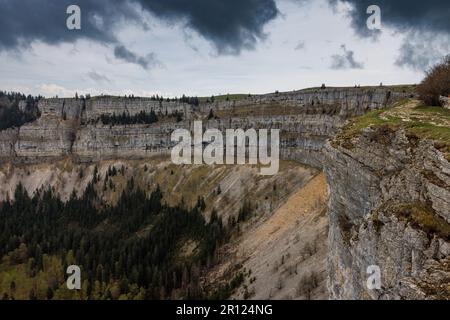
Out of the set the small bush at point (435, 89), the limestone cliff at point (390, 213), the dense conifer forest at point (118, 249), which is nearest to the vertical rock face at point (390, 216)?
the limestone cliff at point (390, 213)

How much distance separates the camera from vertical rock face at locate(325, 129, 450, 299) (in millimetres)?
19953

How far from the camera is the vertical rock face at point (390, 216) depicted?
19953 mm

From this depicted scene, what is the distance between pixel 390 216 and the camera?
2389cm

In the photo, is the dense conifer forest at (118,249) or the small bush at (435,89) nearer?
the small bush at (435,89)

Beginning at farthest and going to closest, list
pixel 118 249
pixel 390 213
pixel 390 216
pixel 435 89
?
pixel 118 249, pixel 435 89, pixel 390 213, pixel 390 216

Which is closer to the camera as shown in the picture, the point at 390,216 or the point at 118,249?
the point at 390,216

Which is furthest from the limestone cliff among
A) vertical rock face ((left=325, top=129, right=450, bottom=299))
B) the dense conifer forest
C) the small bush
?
the dense conifer forest

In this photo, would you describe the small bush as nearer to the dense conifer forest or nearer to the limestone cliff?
the limestone cliff

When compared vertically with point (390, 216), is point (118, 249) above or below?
below

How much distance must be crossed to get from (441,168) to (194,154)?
167566 mm

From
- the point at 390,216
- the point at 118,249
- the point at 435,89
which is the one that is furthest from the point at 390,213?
the point at 118,249

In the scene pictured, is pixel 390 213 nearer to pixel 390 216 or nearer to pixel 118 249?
pixel 390 216

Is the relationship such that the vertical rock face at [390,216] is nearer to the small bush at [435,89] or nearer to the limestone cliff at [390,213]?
the limestone cliff at [390,213]

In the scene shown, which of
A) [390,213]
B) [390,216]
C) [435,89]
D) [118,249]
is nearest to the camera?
[390,216]
